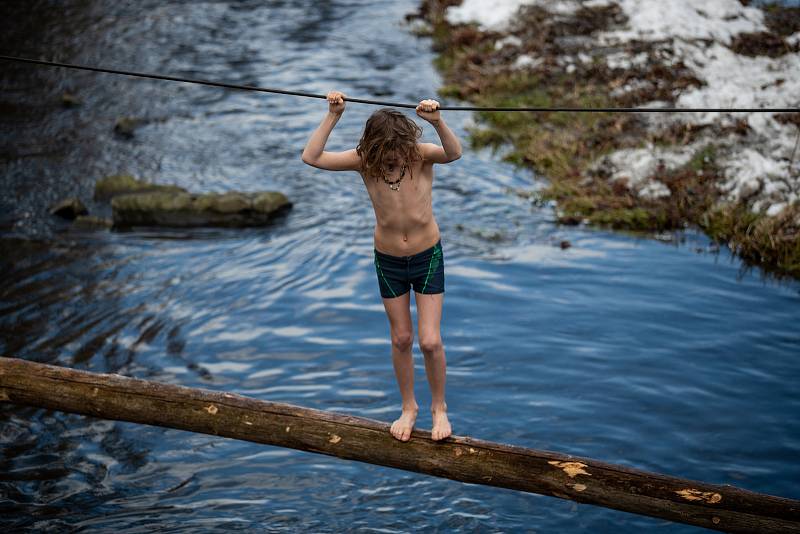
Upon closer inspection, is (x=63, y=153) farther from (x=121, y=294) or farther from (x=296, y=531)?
(x=296, y=531)

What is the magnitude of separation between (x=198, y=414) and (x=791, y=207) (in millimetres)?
8002

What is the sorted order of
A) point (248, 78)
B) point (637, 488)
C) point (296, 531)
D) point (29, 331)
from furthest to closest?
1. point (248, 78)
2. point (29, 331)
3. point (296, 531)
4. point (637, 488)

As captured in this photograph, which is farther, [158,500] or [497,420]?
[497,420]

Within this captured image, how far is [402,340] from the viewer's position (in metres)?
5.54

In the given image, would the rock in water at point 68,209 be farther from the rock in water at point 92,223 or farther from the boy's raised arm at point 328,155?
the boy's raised arm at point 328,155

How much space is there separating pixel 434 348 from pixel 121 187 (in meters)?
9.18

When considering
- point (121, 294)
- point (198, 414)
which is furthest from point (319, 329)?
point (198, 414)

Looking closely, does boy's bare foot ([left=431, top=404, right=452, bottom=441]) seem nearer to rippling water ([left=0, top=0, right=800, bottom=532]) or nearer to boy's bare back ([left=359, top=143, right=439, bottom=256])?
boy's bare back ([left=359, top=143, right=439, bottom=256])

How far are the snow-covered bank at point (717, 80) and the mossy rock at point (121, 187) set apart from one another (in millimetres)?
6462

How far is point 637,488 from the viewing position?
197 inches

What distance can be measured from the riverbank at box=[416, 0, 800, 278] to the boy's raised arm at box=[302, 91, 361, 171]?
22.6ft

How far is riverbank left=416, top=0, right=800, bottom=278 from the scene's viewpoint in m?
11.7

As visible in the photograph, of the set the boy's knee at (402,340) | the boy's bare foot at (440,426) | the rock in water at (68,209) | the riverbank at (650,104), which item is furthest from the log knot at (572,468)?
the rock in water at (68,209)

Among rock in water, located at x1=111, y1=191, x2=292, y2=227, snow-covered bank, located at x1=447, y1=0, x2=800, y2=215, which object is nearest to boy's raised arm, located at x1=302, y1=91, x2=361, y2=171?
rock in water, located at x1=111, y1=191, x2=292, y2=227
